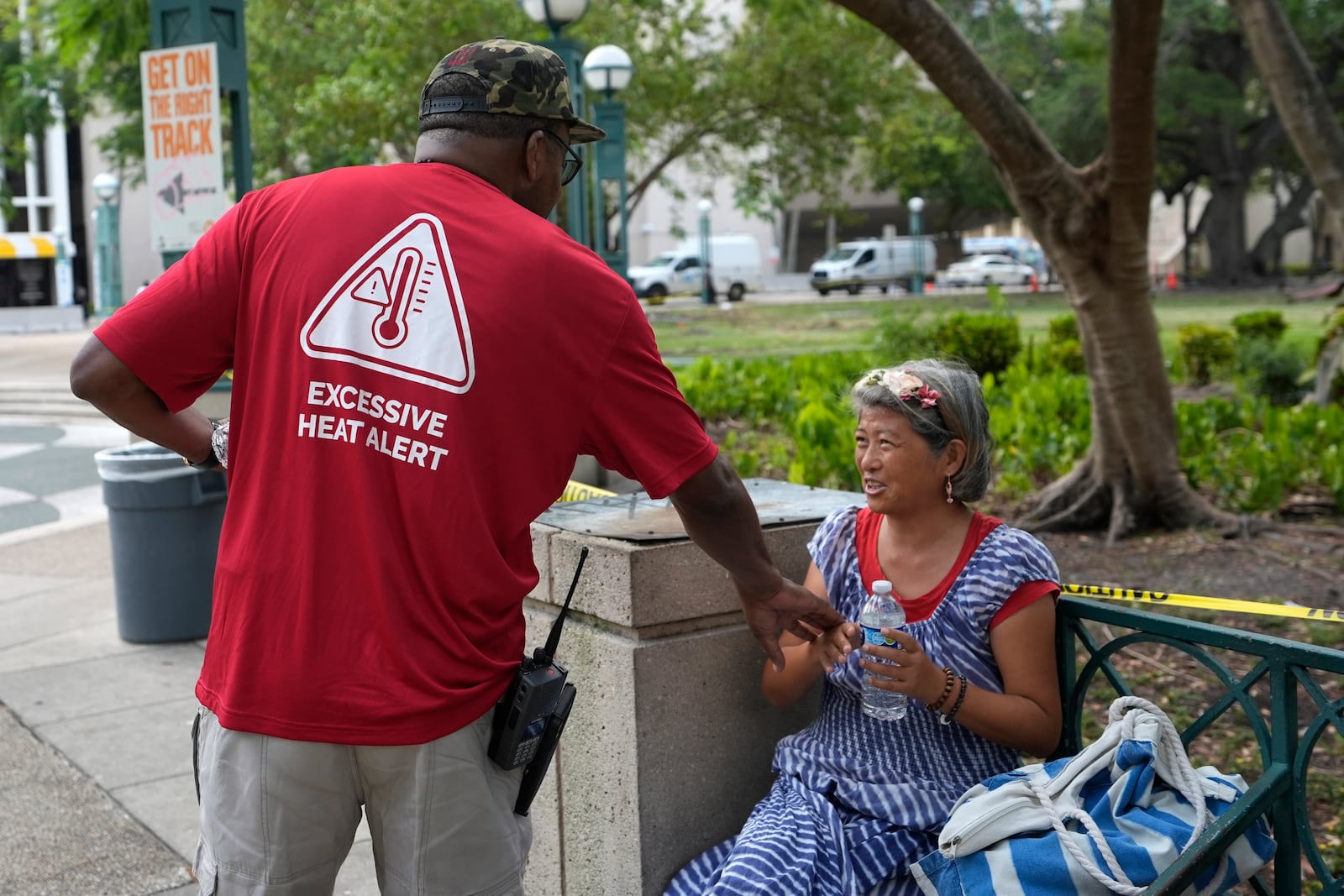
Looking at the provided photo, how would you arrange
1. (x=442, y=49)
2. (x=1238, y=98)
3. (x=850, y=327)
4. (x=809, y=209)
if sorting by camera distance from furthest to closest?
(x=809, y=209), (x=1238, y=98), (x=850, y=327), (x=442, y=49)

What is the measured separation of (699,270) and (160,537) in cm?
4340

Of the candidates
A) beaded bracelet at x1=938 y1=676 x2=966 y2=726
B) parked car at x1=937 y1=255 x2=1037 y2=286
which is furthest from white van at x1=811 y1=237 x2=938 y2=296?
beaded bracelet at x1=938 y1=676 x2=966 y2=726

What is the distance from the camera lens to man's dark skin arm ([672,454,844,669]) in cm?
212

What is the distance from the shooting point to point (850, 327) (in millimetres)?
29438

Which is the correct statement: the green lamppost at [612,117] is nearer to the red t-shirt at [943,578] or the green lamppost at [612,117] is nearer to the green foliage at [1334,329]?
the green foliage at [1334,329]

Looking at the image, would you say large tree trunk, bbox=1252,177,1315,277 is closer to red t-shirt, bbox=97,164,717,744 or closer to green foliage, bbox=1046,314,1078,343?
green foliage, bbox=1046,314,1078,343

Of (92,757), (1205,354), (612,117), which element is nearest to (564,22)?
(612,117)

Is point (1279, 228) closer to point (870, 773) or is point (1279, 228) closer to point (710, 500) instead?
point (870, 773)

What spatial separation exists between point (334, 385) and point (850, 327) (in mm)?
27945

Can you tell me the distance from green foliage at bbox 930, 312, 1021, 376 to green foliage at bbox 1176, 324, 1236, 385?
227cm

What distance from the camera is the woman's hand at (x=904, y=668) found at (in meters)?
2.49

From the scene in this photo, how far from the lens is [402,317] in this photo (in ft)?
6.48

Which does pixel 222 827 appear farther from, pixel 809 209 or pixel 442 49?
pixel 809 209

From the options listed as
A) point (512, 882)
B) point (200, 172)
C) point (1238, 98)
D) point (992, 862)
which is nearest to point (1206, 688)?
point (992, 862)
